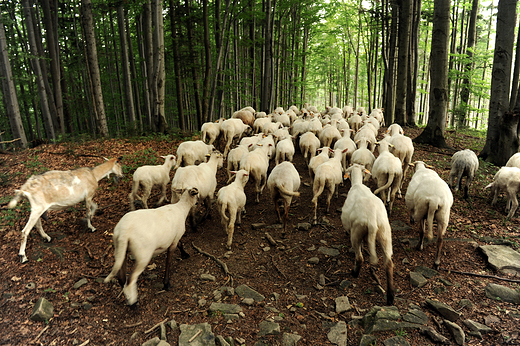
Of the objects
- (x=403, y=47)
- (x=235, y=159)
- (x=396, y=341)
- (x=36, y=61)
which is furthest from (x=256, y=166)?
(x=36, y=61)

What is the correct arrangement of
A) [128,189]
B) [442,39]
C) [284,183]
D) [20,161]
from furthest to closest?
[442,39] → [20,161] → [128,189] → [284,183]

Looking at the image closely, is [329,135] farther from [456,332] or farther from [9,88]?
[9,88]

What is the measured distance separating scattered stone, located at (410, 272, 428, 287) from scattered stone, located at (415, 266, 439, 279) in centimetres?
11

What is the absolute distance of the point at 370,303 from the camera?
459cm

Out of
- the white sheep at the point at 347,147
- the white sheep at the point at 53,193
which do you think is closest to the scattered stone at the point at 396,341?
Answer: the white sheep at the point at 347,147

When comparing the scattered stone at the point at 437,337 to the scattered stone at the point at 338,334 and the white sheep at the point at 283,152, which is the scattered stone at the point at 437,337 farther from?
the white sheep at the point at 283,152

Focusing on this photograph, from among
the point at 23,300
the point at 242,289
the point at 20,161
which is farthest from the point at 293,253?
the point at 20,161

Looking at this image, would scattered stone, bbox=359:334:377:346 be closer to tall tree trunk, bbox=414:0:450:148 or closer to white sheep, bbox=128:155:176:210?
white sheep, bbox=128:155:176:210

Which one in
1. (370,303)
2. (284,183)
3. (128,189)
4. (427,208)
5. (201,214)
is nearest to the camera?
(370,303)

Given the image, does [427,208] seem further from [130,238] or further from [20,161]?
[20,161]

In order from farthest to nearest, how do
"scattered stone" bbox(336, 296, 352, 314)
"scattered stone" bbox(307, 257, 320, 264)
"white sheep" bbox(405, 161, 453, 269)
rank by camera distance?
"scattered stone" bbox(307, 257, 320, 264) < "white sheep" bbox(405, 161, 453, 269) < "scattered stone" bbox(336, 296, 352, 314)

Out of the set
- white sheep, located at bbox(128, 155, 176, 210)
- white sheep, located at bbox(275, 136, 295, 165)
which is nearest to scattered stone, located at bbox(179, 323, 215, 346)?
white sheep, located at bbox(128, 155, 176, 210)

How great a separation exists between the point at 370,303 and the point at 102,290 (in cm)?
496

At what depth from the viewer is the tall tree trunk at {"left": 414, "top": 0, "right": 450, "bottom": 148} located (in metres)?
11.5
